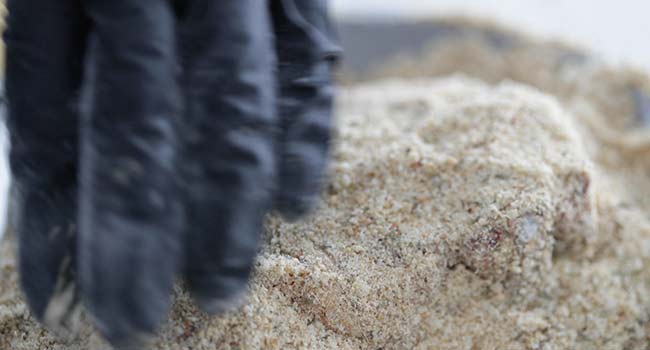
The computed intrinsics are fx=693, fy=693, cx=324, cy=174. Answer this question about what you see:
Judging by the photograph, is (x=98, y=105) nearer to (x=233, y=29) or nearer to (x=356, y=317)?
(x=233, y=29)

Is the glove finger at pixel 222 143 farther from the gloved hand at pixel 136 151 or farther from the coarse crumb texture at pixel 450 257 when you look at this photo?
the coarse crumb texture at pixel 450 257

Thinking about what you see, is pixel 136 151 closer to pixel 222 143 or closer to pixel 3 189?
pixel 222 143

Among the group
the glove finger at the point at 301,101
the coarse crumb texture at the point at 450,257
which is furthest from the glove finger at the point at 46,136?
the glove finger at the point at 301,101

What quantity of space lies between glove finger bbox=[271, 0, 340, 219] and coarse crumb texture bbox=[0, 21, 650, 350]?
11cm

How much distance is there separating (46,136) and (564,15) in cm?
208

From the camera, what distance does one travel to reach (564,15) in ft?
7.98

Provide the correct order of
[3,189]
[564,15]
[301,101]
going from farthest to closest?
1. [564,15]
2. [3,189]
3. [301,101]


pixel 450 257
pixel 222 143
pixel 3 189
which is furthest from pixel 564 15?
pixel 222 143

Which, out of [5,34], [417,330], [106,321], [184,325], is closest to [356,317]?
[417,330]

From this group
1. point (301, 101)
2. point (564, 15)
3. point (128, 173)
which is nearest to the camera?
point (128, 173)

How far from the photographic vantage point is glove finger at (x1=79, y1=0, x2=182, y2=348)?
69cm

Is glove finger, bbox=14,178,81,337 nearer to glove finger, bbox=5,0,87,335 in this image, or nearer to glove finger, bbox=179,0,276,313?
glove finger, bbox=5,0,87,335

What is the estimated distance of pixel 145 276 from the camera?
701mm

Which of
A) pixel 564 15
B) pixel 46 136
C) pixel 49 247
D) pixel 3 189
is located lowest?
pixel 3 189
